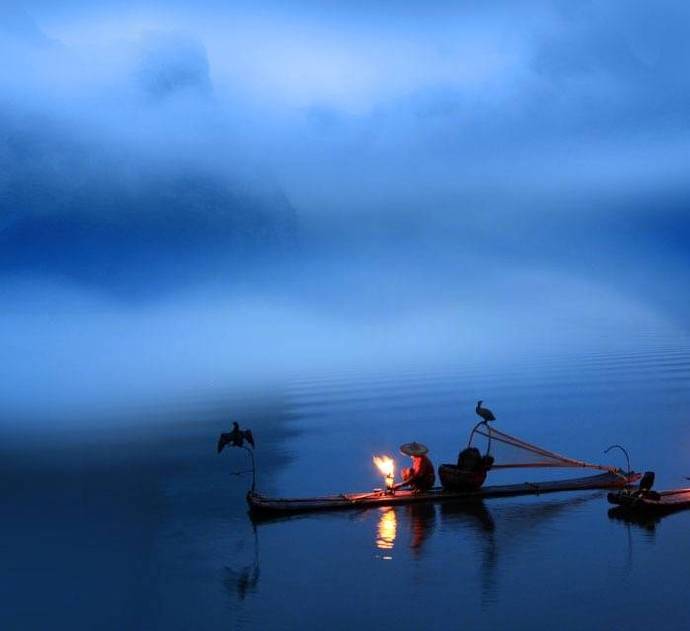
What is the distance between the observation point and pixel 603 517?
748 inches

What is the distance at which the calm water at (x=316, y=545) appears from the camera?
46.3ft

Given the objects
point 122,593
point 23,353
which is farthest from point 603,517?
point 23,353

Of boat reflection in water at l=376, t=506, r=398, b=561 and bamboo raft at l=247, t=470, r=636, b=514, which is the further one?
bamboo raft at l=247, t=470, r=636, b=514

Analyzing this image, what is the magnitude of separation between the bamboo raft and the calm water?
0.24 metres

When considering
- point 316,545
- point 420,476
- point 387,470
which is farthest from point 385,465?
point 316,545

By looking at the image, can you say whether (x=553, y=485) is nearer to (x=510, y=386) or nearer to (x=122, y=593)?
(x=122, y=593)

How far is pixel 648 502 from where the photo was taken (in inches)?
738

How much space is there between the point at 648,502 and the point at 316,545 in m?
7.47

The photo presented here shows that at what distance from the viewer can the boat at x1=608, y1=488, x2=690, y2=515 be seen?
1880 centimetres

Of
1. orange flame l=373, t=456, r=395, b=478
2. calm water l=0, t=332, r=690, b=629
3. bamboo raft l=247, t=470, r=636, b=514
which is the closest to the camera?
calm water l=0, t=332, r=690, b=629

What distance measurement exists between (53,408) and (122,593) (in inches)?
1384

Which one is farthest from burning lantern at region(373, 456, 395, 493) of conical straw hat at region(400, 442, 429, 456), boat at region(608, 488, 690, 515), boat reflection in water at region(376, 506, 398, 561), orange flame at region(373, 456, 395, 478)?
boat at region(608, 488, 690, 515)

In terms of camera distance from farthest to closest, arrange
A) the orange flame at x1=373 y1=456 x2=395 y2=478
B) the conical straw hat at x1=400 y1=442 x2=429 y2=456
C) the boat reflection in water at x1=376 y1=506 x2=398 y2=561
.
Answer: the orange flame at x1=373 y1=456 x2=395 y2=478 → the conical straw hat at x1=400 y1=442 x2=429 y2=456 → the boat reflection in water at x1=376 y1=506 x2=398 y2=561

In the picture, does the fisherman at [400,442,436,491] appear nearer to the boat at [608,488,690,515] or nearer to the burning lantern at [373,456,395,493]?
the burning lantern at [373,456,395,493]
